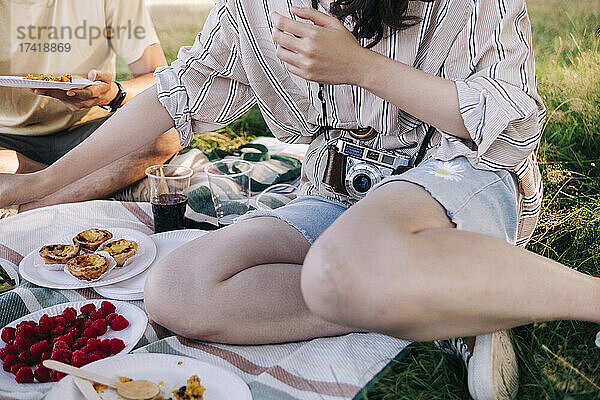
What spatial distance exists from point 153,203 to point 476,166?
1.00m

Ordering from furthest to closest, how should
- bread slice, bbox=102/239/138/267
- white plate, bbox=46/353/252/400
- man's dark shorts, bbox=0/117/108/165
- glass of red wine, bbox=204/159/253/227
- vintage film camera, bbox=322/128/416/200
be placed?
1. man's dark shorts, bbox=0/117/108/165
2. glass of red wine, bbox=204/159/253/227
3. bread slice, bbox=102/239/138/267
4. vintage film camera, bbox=322/128/416/200
5. white plate, bbox=46/353/252/400

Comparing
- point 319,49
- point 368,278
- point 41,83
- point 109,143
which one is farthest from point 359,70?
point 41,83

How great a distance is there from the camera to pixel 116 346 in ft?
4.20

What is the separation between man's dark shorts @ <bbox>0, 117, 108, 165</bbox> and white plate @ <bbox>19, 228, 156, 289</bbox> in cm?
77

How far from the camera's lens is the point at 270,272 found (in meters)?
1.36

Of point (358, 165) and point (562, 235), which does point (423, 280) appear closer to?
point (358, 165)

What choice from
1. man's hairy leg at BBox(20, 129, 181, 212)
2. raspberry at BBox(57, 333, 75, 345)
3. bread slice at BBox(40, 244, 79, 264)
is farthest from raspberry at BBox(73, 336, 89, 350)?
man's hairy leg at BBox(20, 129, 181, 212)

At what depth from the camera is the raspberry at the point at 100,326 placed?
134cm

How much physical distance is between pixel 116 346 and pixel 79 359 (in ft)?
0.25

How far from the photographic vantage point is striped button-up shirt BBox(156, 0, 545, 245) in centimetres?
124

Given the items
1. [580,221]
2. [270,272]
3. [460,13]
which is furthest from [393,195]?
[580,221]

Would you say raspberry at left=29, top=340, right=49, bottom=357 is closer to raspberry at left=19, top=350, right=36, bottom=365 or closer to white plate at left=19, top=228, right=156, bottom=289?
raspberry at left=19, top=350, right=36, bottom=365

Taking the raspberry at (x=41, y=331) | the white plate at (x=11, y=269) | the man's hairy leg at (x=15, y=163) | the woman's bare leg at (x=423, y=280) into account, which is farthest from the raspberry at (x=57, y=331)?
the man's hairy leg at (x=15, y=163)

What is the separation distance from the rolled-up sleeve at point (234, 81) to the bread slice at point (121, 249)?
0.31 m
